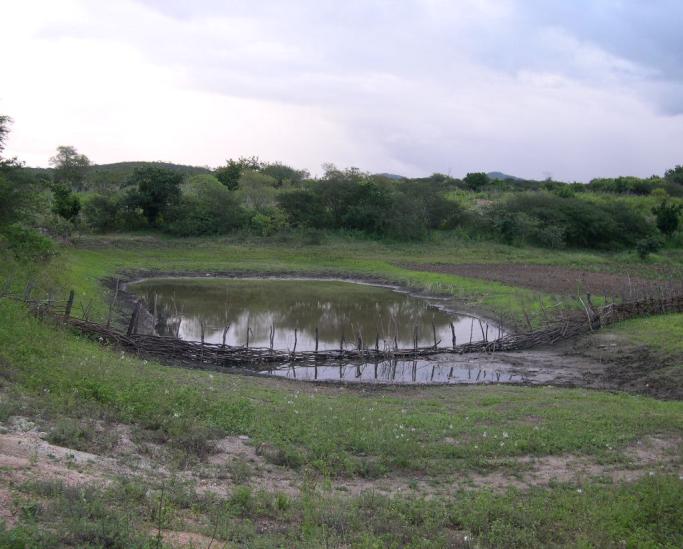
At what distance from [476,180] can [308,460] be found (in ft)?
290

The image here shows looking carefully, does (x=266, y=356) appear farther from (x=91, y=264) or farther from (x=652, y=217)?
(x=652, y=217)

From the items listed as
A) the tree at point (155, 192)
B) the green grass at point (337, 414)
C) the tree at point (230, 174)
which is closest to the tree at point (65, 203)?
the tree at point (155, 192)

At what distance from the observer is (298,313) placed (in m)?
30.5

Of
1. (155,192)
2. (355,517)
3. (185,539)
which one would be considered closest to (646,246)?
(155,192)

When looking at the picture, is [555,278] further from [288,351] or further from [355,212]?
[288,351]

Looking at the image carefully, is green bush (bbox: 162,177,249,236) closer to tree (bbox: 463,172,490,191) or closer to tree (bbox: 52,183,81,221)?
tree (bbox: 52,183,81,221)

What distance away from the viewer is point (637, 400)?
49.3 ft

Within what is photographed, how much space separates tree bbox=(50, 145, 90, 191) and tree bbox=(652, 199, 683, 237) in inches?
2708

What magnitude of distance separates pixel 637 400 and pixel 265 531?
11457 mm

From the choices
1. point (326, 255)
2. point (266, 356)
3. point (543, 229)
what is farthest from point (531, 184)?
point (266, 356)

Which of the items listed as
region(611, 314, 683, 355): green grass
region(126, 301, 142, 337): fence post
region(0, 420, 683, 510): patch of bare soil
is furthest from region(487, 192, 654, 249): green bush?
region(0, 420, 683, 510): patch of bare soil

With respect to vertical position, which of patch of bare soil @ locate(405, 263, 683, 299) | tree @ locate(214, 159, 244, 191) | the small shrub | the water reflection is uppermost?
tree @ locate(214, 159, 244, 191)

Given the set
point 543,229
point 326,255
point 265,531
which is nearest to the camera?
point 265,531

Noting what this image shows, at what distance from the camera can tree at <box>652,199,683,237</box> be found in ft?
202
